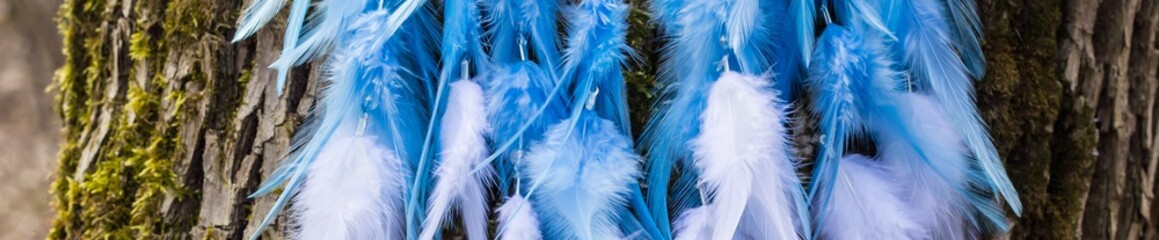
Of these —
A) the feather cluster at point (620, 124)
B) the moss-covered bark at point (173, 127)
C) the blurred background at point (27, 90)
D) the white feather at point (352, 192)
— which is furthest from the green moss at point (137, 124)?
the blurred background at point (27, 90)

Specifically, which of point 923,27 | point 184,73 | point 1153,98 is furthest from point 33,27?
point 1153,98

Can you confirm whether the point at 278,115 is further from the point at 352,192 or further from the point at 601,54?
the point at 601,54

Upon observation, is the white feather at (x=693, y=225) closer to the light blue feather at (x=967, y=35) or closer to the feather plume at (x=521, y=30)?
the feather plume at (x=521, y=30)

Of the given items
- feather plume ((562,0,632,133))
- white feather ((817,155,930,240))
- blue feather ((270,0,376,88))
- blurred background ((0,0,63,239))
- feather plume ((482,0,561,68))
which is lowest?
white feather ((817,155,930,240))

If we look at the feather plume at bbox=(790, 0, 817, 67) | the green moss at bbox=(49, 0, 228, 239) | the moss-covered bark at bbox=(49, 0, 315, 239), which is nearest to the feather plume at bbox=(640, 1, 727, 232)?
the feather plume at bbox=(790, 0, 817, 67)

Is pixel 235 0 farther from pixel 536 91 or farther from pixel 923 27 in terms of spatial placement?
pixel 923 27

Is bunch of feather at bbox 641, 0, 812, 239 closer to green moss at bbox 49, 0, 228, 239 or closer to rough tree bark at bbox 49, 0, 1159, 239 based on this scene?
rough tree bark at bbox 49, 0, 1159, 239

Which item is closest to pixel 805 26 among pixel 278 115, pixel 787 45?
pixel 787 45

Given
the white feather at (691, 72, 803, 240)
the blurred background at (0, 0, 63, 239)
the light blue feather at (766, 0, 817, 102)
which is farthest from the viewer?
the blurred background at (0, 0, 63, 239)
